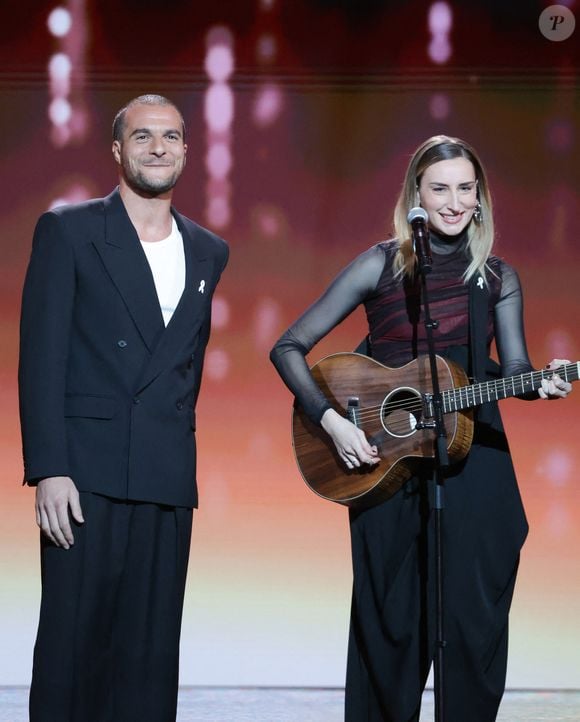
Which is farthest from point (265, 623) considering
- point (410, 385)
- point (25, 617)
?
point (410, 385)

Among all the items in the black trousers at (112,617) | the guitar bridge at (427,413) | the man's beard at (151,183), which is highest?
the man's beard at (151,183)

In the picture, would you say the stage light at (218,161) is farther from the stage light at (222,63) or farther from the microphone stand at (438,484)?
the microphone stand at (438,484)

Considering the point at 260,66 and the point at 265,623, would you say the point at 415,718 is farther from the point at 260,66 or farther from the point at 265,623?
the point at 260,66

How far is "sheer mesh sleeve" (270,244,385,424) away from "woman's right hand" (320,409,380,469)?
0.14 ft

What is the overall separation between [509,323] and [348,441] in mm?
560

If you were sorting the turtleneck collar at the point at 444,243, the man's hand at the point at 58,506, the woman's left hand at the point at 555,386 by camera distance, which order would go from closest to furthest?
1. the man's hand at the point at 58,506
2. the woman's left hand at the point at 555,386
3. the turtleneck collar at the point at 444,243

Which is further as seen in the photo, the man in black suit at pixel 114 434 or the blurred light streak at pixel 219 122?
the blurred light streak at pixel 219 122

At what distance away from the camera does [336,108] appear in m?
4.96

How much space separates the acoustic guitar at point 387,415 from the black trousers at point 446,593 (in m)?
0.08

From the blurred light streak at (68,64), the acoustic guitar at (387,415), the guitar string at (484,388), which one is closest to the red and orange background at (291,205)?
the blurred light streak at (68,64)

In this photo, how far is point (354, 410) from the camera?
3486 millimetres

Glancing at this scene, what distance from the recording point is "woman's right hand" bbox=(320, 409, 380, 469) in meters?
3.37

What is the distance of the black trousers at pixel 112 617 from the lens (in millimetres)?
2895

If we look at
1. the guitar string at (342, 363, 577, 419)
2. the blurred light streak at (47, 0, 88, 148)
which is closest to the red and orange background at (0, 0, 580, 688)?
the blurred light streak at (47, 0, 88, 148)
